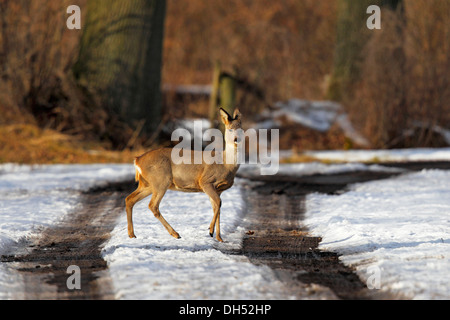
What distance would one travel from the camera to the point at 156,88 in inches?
772

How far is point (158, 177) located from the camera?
9.15m

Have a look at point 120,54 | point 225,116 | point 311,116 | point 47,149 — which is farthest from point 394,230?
point 311,116

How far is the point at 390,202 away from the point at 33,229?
566 centimetres

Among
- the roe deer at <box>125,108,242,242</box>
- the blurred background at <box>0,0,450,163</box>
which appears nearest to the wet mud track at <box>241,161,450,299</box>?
the roe deer at <box>125,108,242,242</box>

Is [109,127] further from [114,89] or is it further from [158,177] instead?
[158,177]

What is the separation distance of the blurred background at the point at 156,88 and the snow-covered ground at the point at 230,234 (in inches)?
133

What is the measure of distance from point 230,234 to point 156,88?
407 inches

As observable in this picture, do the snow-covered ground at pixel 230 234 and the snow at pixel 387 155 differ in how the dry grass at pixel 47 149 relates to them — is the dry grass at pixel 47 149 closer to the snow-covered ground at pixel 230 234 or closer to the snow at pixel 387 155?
the snow-covered ground at pixel 230 234

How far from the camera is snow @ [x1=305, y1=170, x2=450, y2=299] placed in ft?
24.0

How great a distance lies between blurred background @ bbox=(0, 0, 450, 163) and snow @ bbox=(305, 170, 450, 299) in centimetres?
591

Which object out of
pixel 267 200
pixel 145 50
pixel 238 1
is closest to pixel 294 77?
pixel 238 1

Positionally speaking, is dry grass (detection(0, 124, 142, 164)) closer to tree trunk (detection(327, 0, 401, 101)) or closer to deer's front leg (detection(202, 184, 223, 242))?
tree trunk (detection(327, 0, 401, 101))

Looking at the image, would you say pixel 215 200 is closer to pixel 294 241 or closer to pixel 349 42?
pixel 294 241

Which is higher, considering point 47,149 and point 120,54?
point 120,54
